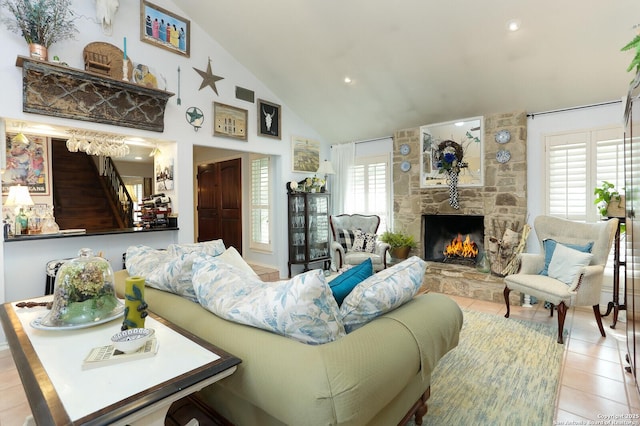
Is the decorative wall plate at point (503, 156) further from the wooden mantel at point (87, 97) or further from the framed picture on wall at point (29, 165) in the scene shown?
the framed picture on wall at point (29, 165)

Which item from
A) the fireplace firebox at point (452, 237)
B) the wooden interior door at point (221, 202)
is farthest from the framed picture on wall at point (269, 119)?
the fireplace firebox at point (452, 237)

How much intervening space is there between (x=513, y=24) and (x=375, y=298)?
3.20 meters

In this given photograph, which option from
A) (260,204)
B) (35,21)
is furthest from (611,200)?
(35,21)

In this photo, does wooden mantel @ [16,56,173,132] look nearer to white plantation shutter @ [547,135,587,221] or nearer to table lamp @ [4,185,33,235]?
table lamp @ [4,185,33,235]

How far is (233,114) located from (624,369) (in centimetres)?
489

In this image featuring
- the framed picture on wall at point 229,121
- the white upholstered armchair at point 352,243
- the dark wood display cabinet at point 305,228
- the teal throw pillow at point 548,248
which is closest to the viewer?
the teal throw pillow at point 548,248

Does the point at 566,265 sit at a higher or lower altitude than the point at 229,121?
lower

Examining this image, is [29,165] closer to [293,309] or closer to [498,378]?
[293,309]

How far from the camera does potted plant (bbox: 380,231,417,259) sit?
5.04 m

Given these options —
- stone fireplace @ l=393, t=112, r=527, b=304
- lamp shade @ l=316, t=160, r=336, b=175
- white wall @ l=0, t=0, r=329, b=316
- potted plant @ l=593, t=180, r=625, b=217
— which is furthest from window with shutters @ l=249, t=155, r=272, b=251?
potted plant @ l=593, t=180, r=625, b=217

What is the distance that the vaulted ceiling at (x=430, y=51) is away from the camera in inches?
121

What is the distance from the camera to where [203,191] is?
23.5 feet

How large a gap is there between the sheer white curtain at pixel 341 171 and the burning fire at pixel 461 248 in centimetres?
201

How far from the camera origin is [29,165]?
422cm
